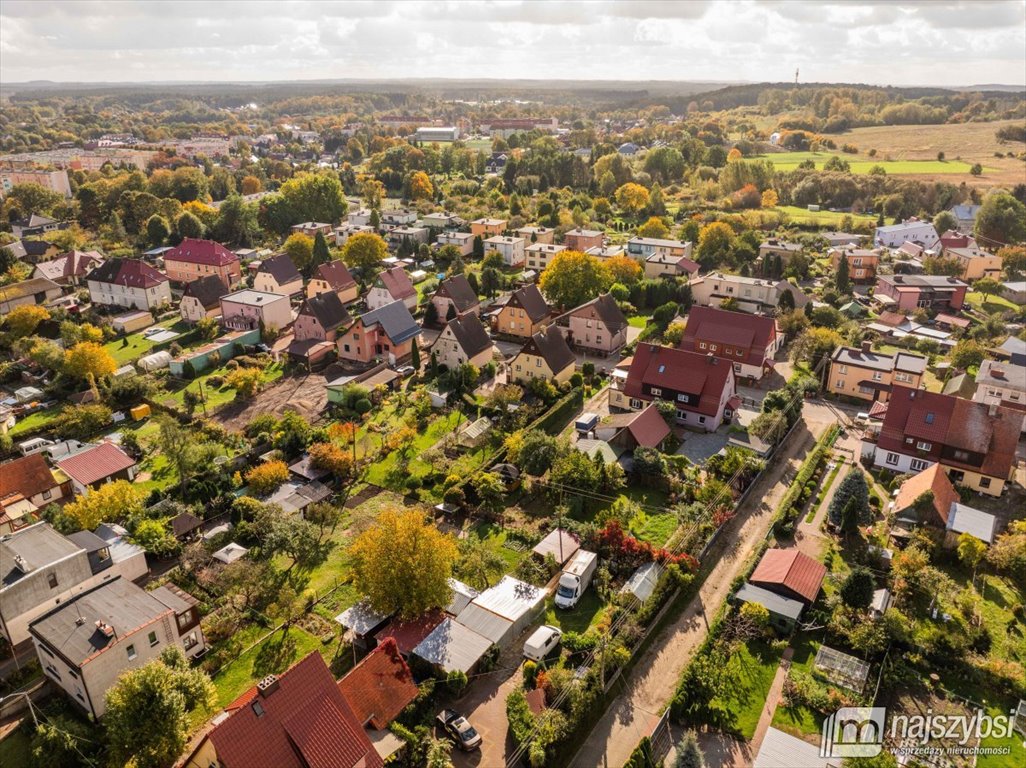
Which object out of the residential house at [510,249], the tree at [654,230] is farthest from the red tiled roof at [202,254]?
the tree at [654,230]

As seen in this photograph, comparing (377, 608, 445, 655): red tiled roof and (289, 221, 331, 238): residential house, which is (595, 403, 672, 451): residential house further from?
(289, 221, 331, 238): residential house

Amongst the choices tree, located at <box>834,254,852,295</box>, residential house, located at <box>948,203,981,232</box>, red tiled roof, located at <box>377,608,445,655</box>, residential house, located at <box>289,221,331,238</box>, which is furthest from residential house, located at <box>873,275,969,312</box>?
residential house, located at <box>289,221,331,238</box>

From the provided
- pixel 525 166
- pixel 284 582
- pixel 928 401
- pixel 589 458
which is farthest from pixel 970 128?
pixel 284 582

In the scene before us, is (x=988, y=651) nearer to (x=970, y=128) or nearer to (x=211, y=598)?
(x=211, y=598)

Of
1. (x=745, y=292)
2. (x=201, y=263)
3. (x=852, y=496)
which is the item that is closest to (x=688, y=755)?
(x=852, y=496)

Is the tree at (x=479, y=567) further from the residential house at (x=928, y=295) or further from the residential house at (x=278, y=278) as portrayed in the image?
the residential house at (x=928, y=295)
